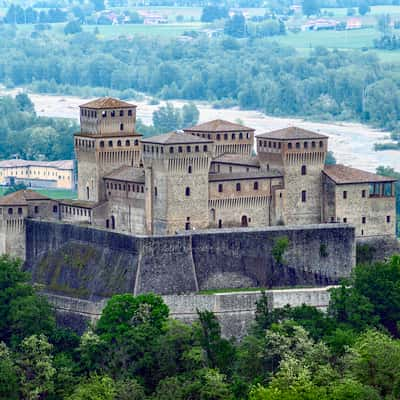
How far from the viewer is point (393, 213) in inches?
3268

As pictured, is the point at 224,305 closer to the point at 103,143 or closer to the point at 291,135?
the point at 291,135

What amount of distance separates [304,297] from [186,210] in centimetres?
605

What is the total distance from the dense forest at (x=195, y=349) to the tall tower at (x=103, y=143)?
6.51 metres

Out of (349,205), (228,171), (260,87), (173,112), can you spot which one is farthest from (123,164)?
(260,87)

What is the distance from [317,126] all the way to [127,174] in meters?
82.5

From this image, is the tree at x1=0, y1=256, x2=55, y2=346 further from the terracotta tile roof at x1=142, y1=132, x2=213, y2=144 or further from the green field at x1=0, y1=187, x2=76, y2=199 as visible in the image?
the green field at x1=0, y1=187, x2=76, y2=199

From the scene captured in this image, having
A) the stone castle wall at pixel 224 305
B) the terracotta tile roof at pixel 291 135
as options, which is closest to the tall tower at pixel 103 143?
the terracotta tile roof at pixel 291 135

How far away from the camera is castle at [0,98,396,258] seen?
79.6 metres

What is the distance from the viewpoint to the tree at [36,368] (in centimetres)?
7156

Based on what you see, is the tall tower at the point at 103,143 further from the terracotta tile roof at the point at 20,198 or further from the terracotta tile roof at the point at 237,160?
the terracotta tile roof at the point at 237,160

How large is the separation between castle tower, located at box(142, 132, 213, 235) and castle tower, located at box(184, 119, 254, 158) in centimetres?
534

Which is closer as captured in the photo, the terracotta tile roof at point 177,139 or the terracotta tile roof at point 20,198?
the terracotta tile roof at point 177,139

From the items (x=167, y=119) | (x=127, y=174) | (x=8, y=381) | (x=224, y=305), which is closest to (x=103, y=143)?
(x=127, y=174)

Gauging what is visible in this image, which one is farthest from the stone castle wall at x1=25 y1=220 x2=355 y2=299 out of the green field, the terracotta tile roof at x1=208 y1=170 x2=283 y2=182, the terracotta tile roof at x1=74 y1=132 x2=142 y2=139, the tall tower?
the green field
